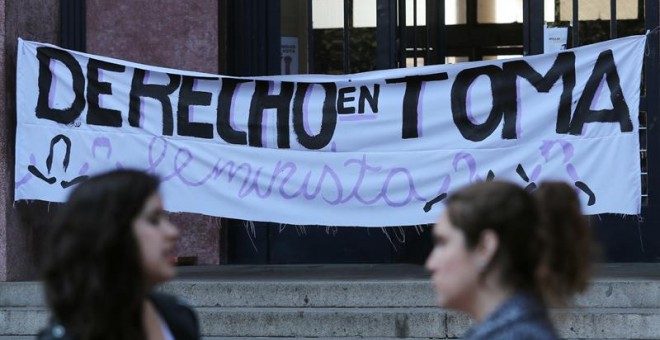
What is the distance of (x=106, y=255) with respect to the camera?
2.53 m

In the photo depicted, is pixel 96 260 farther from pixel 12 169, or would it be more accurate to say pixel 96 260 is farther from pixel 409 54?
pixel 409 54

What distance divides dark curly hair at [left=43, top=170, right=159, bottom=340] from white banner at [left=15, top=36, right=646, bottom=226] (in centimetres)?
663

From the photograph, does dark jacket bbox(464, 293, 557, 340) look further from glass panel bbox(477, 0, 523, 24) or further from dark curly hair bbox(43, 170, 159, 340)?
glass panel bbox(477, 0, 523, 24)

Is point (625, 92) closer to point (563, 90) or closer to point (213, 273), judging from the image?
point (563, 90)

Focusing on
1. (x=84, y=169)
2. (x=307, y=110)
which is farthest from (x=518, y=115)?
(x=84, y=169)

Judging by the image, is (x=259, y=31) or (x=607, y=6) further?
(x=259, y=31)

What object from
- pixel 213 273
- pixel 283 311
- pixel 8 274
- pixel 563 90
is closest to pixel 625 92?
pixel 563 90

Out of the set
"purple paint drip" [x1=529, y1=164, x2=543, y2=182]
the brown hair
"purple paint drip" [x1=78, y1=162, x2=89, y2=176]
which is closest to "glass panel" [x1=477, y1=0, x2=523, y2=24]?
"purple paint drip" [x1=529, y1=164, x2=543, y2=182]

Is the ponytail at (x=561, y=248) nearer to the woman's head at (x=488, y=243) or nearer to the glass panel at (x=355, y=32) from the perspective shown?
the woman's head at (x=488, y=243)

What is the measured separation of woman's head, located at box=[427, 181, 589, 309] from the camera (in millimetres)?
2561

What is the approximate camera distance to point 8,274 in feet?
31.9

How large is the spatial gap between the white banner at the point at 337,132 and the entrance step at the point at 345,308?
51cm

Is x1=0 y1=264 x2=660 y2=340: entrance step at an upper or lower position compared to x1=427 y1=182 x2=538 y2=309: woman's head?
lower

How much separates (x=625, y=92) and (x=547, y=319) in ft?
21.2
